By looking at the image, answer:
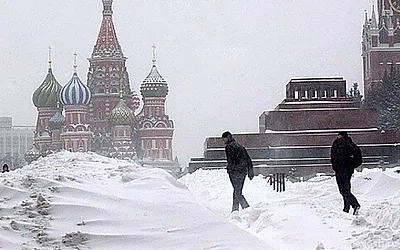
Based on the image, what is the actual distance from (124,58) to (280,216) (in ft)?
161

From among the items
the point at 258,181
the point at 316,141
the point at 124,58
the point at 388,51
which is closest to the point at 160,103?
the point at 124,58

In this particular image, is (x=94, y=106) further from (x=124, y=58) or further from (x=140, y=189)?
(x=140, y=189)

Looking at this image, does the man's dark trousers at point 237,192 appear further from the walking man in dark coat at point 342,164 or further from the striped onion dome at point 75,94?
the striped onion dome at point 75,94

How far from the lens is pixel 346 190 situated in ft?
27.9

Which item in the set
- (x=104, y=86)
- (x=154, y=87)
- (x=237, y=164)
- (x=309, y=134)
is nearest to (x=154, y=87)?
(x=154, y=87)

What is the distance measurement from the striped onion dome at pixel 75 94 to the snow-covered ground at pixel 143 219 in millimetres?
44607

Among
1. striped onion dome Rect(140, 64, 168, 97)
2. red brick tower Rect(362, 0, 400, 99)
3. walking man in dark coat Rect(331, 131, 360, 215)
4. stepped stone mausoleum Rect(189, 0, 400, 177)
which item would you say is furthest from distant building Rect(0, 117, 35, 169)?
walking man in dark coat Rect(331, 131, 360, 215)

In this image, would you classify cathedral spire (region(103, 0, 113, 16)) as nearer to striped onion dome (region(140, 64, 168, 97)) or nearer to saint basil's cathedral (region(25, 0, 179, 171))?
saint basil's cathedral (region(25, 0, 179, 171))

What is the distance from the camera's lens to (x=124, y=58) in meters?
56.4

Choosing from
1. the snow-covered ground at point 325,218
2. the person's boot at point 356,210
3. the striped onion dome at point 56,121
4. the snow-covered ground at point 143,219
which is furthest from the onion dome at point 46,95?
the person's boot at point 356,210

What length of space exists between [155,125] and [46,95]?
9400mm

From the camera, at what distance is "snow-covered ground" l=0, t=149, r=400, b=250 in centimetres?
538

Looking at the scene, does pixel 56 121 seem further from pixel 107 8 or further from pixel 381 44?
pixel 381 44

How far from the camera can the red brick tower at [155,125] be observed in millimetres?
53500
